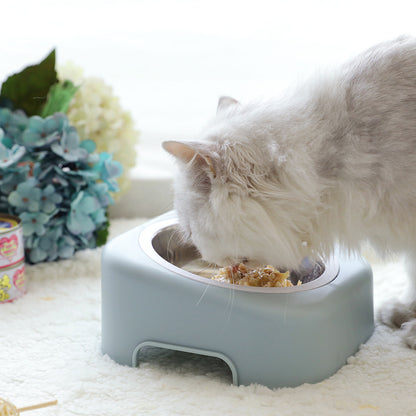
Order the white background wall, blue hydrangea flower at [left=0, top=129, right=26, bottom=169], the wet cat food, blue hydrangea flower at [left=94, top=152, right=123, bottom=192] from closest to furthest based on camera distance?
the wet cat food → blue hydrangea flower at [left=0, top=129, right=26, bottom=169] → blue hydrangea flower at [left=94, top=152, right=123, bottom=192] → the white background wall

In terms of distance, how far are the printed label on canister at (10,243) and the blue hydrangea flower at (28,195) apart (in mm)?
104

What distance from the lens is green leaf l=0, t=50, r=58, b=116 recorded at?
158 centimetres

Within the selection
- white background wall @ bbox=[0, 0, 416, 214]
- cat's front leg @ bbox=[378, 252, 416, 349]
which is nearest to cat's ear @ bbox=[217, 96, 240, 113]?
cat's front leg @ bbox=[378, 252, 416, 349]

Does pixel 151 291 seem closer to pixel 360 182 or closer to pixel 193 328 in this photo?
pixel 193 328

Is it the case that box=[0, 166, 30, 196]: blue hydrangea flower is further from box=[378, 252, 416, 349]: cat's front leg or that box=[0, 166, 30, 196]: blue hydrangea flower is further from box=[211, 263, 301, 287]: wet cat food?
box=[378, 252, 416, 349]: cat's front leg

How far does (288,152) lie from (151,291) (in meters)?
0.37

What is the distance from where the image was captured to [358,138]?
1.01 metres

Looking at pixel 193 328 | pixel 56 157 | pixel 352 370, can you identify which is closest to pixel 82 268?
pixel 56 157

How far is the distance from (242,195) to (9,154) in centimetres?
82

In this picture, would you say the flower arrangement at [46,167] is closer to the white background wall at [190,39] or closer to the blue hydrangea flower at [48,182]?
the blue hydrangea flower at [48,182]

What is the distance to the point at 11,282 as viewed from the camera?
1422mm

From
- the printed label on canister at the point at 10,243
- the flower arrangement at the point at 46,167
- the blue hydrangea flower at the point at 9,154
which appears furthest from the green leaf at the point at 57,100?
the printed label on canister at the point at 10,243

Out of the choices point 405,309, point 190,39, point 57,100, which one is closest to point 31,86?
point 57,100

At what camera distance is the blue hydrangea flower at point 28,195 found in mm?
1539
